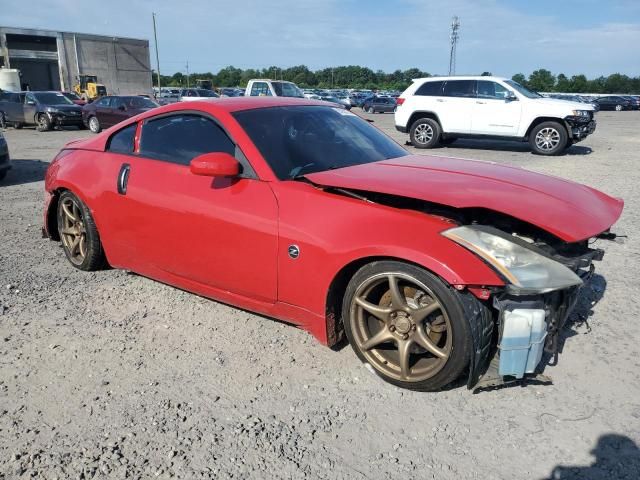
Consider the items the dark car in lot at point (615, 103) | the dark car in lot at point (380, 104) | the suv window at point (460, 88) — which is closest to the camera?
the suv window at point (460, 88)

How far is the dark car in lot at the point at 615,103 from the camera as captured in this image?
43.5 metres

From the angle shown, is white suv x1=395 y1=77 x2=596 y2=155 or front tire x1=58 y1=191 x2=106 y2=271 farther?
white suv x1=395 y1=77 x2=596 y2=155

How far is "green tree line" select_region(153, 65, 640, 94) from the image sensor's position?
68250 millimetres

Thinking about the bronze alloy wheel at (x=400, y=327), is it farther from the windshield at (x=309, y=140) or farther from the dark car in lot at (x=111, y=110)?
the dark car in lot at (x=111, y=110)

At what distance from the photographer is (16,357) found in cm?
313

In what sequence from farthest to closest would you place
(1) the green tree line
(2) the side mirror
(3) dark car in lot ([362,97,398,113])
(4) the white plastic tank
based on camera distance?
(1) the green tree line → (4) the white plastic tank → (3) dark car in lot ([362,97,398,113]) → (2) the side mirror

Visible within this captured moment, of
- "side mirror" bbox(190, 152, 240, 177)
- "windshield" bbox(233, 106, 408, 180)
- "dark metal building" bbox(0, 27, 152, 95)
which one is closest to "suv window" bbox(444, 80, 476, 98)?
"windshield" bbox(233, 106, 408, 180)

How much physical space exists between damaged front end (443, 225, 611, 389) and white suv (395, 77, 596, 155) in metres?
10.8

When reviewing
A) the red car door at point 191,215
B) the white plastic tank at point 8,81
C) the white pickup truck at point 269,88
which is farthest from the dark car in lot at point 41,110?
the white plastic tank at point 8,81

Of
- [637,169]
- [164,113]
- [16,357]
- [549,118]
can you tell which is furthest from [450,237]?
[549,118]

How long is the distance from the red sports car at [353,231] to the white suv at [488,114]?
32.3ft

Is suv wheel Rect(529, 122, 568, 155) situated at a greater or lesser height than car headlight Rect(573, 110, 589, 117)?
lesser

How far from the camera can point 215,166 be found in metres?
3.05

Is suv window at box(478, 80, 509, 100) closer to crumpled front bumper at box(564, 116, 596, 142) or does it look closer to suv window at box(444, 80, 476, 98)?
suv window at box(444, 80, 476, 98)
